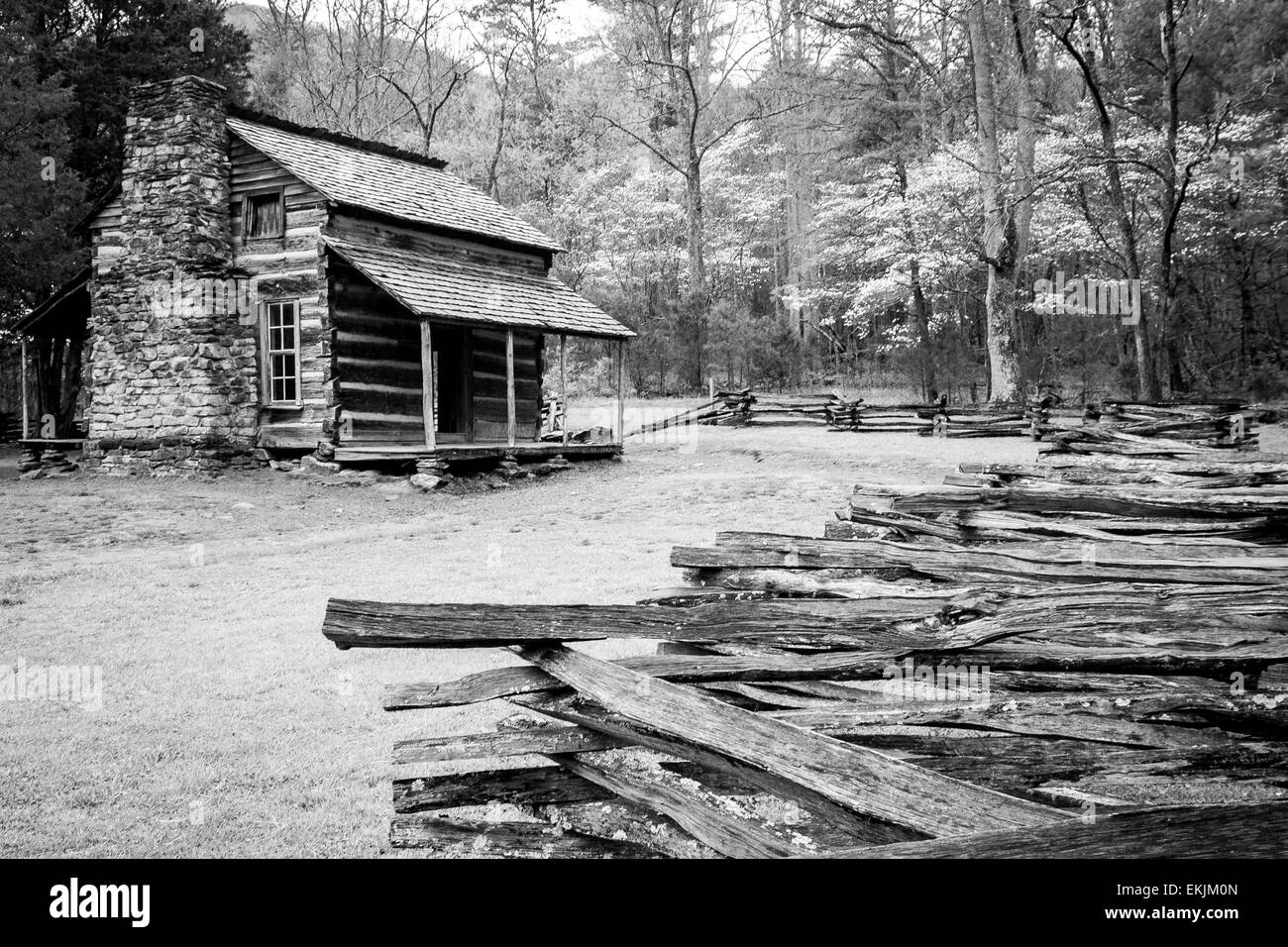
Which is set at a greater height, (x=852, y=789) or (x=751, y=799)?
(x=852, y=789)

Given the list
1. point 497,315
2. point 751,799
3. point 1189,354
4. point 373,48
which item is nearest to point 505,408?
point 497,315

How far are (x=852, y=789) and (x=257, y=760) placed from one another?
3131mm

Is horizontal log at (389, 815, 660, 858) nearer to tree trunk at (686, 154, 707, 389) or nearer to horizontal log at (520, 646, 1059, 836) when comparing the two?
horizontal log at (520, 646, 1059, 836)

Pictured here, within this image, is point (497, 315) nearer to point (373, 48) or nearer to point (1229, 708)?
point (1229, 708)

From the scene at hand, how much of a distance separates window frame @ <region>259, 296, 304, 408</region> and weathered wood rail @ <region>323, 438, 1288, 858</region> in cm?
1475

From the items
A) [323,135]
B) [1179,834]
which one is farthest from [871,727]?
[323,135]

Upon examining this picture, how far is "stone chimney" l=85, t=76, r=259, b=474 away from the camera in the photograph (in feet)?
53.6

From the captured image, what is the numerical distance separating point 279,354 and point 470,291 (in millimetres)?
3811

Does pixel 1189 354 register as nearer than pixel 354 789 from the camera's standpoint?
No

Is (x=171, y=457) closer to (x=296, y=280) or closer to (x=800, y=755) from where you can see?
(x=296, y=280)

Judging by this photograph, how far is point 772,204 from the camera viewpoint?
1459 inches

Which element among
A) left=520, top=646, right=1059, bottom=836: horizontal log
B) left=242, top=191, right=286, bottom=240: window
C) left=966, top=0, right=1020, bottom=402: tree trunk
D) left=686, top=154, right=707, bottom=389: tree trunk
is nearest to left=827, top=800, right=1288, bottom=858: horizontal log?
left=520, top=646, right=1059, bottom=836: horizontal log

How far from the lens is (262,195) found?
55.9ft

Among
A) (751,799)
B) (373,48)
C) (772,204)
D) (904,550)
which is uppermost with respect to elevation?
(373,48)
